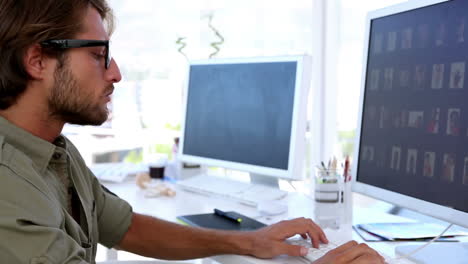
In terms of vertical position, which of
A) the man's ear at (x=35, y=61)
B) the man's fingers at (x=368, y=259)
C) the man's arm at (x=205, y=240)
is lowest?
the man's arm at (x=205, y=240)

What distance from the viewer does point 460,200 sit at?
1.17m

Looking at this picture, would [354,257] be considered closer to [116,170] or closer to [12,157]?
[12,157]

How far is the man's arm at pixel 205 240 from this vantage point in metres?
1.25

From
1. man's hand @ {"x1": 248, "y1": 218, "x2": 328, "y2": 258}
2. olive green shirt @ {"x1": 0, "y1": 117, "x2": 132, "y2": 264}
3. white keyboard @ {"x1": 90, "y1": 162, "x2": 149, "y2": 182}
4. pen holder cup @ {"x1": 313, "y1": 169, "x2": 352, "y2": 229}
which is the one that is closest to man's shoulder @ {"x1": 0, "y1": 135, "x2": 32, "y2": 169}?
olive green shirt @ {"x1": 0, "y1": 117, "x2": 132, "y2": 264}

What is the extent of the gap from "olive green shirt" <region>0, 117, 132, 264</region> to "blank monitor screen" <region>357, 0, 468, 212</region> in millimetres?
729

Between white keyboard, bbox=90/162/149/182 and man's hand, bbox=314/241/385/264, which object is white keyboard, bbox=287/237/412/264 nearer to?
man's hand, bbox=314/241/385/264

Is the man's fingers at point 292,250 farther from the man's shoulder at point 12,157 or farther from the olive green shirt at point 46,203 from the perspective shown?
the man's shoulder at point 12,157

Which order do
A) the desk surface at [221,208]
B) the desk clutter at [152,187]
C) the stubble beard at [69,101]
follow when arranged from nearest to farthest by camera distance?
the stubble beard at [69,101]
the desk surface at [221,208]
the desk clutter at [152,187]

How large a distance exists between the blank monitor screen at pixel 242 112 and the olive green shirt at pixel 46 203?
0.63 m

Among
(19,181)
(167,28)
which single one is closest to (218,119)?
(19,181)

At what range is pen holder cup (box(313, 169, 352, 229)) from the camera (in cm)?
A: 154

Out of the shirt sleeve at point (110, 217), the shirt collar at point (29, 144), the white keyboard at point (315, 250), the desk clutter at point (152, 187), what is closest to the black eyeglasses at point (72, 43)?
the shirt collar at point (29, 144)

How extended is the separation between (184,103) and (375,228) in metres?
0.97

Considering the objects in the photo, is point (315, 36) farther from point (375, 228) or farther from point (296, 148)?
point (375, 228)
